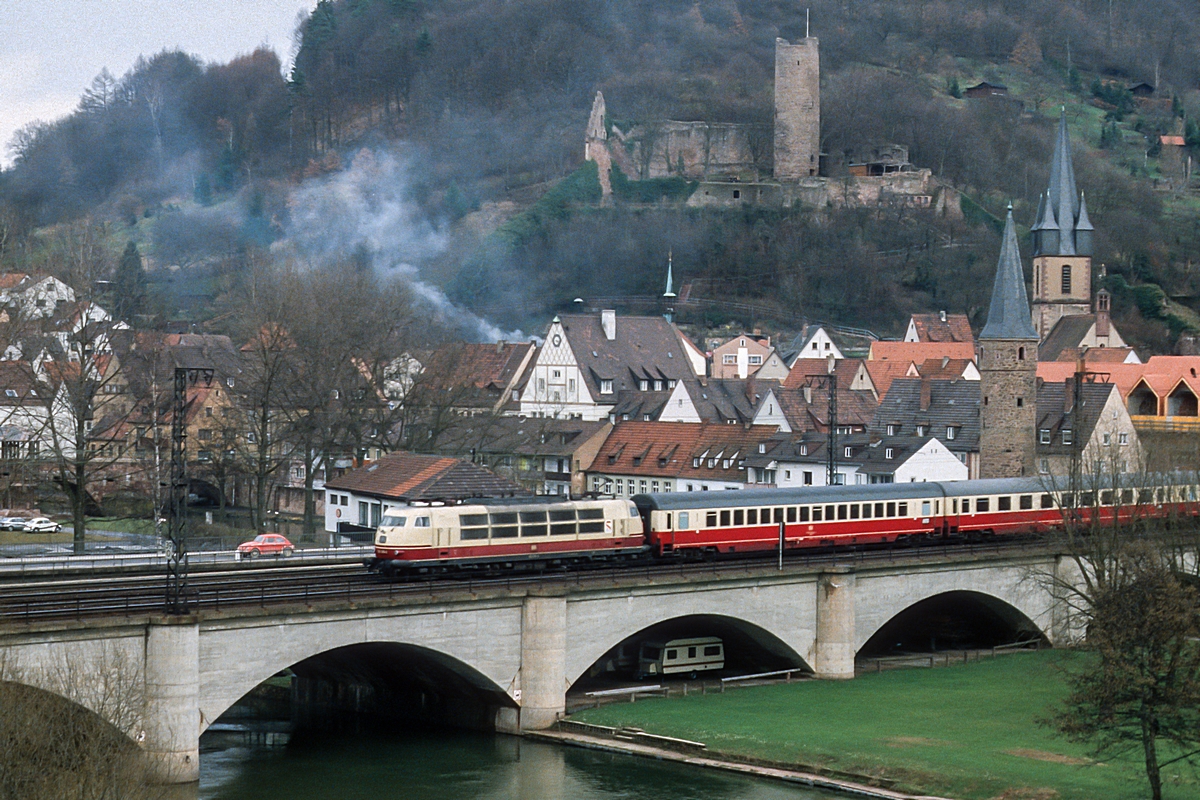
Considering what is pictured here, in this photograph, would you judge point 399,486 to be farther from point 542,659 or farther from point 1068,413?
point 1068,413

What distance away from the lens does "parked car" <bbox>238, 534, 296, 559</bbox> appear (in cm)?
5800

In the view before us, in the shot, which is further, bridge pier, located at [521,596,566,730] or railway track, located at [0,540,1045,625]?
bridge pier, located at [521,596,566,730]

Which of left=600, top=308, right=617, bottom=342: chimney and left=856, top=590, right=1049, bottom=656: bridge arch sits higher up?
left=600, top=308, right=617, bottom=342: chimney

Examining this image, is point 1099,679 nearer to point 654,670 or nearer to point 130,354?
point 654,670

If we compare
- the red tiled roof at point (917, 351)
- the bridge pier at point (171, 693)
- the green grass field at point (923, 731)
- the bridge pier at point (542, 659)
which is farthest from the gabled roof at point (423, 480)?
the red tiled roof at point (917, 351)

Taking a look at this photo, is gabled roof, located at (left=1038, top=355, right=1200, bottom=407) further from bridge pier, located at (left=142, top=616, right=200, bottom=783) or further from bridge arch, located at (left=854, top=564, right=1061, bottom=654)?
bridge pier, located at (left=142, top=616, right=200, bottom=783)

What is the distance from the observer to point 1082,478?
66.2 m

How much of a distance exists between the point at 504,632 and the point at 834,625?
12.4 m

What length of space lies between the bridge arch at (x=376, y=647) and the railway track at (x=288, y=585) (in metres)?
0.63

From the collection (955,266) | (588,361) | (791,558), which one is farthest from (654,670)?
(955,266)

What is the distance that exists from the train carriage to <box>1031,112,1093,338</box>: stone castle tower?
8649 cm

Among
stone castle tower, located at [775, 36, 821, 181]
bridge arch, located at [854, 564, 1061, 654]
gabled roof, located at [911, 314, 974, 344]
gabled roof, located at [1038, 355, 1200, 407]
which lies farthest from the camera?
stone castle tower, located at [775, 36, 821, 181]

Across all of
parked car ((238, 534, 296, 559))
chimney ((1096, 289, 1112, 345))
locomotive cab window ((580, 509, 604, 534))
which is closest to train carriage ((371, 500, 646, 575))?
locomotive cab window ((580, 509, 604, 534))

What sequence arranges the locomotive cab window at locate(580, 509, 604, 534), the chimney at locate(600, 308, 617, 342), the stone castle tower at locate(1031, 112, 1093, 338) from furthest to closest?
the stone castle tower at locate(1031, 112, 1093, 338) < the chimney at locate(600, 308, 617, 342) < the locomotive cab window at locate(580, 509, 604, 534)
